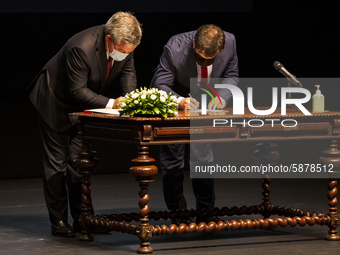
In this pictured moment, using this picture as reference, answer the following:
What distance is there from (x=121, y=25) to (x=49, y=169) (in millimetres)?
1100

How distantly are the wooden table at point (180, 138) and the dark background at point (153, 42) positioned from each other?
8.98 ft

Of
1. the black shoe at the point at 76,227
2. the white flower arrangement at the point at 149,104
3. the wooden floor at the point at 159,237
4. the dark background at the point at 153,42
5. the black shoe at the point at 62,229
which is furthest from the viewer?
the dark background at the point at 153,42

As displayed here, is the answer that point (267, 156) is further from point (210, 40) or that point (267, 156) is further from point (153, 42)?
point (153, 42)

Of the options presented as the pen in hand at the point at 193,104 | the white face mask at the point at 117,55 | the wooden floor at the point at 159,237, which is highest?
the white face mask at the point at 117,55

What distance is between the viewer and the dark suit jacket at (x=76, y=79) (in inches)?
154

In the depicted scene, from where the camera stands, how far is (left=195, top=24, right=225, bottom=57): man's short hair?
3922 mm

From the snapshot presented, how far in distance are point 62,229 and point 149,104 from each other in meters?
1.17

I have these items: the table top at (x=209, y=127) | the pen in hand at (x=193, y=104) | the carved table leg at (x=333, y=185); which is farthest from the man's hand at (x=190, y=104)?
the carved table leg at (x=333, y=185)

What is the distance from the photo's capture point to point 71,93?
3.92 meters

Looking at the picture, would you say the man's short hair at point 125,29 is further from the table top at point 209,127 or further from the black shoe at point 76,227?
the black shoe at point 76,227

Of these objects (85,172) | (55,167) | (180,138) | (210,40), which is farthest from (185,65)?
(55,167)

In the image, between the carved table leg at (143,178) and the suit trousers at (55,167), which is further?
the suit trousers at (55,167)

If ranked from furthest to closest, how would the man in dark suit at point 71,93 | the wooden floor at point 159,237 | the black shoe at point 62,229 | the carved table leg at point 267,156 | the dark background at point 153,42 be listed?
the dark background at point 153,42, the carved table leg at point 267,156, the black shoe at point 62,229, the man in dark suit at point 71,93, the wooden floor at point 159,237

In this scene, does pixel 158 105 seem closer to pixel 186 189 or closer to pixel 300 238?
pixel 300 238
